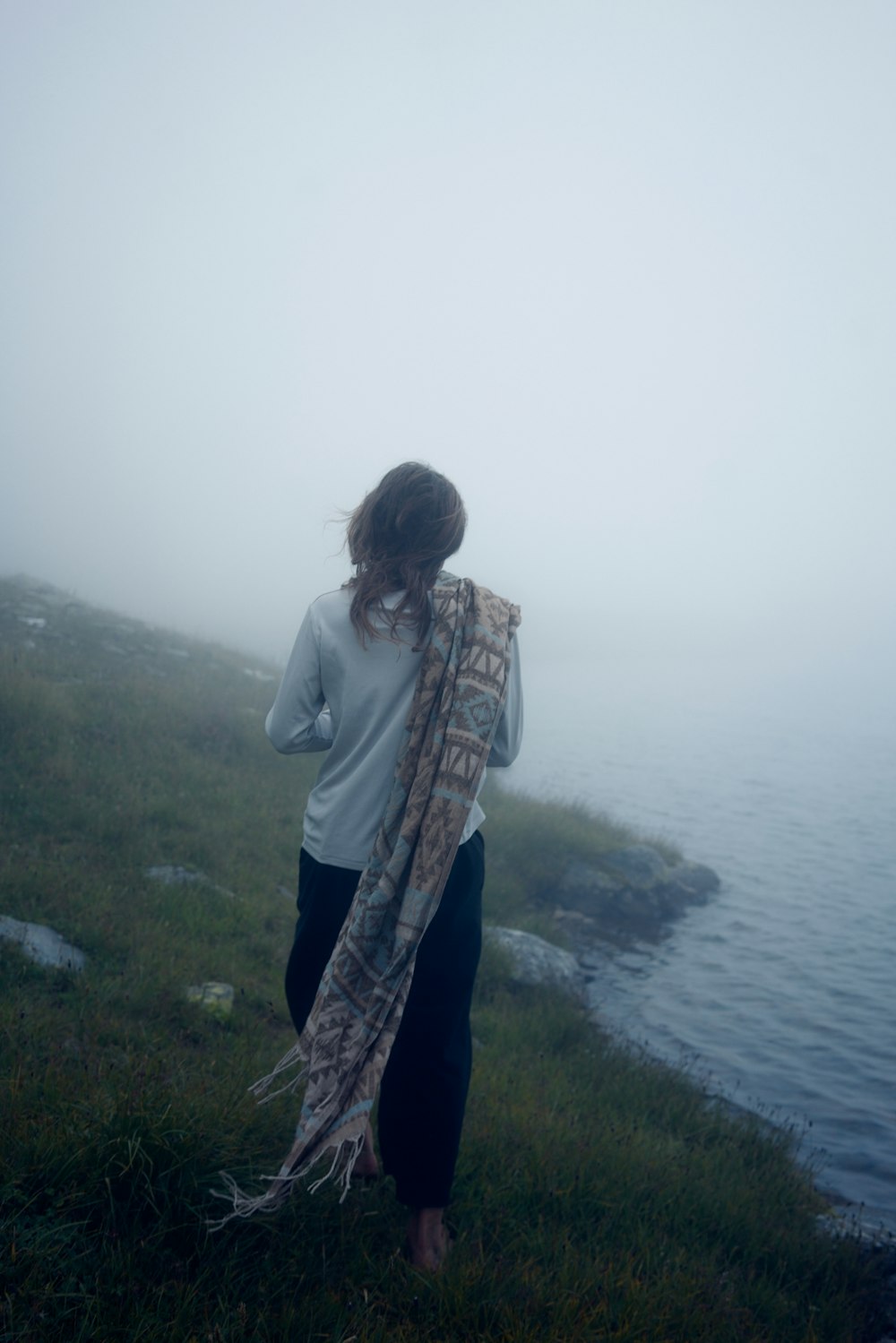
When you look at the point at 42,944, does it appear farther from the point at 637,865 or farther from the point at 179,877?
the point at 637,865

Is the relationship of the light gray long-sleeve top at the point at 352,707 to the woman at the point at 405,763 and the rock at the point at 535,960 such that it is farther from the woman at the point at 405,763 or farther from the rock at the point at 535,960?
the rock at the point at 535,960

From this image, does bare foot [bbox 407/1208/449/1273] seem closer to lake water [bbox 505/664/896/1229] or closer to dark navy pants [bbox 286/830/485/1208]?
dark navy pants [bbox 286/830/485/1208]

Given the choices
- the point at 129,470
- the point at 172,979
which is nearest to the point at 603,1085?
the point at 172,979

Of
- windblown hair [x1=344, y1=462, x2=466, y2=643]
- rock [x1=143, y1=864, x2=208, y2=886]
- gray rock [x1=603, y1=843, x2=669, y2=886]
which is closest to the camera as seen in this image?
windblown hair [x1=344, y1=462, x2=466, y2=643]

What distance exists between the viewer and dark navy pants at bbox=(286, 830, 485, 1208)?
270cm

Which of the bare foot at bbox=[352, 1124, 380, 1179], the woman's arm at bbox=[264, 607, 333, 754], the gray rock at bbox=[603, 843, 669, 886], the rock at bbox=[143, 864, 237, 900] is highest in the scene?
the woman's arm at bbox=[264, 607, 333, 754]

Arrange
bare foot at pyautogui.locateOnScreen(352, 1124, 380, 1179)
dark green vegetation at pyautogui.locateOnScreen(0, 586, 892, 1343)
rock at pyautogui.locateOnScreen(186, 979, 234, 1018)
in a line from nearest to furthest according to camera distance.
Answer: dark green vegetation at pyautogui.locateOnScreen(0, 586, 892, 1343), bare foot at pyautogui.locateOnScreen(352, 1124, 380, 1179), rock at pyautogui.locateOnScreen(186, 979, 234, 1018)

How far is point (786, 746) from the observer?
111 ft

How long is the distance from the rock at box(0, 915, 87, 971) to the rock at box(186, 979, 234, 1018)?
68 centimetres

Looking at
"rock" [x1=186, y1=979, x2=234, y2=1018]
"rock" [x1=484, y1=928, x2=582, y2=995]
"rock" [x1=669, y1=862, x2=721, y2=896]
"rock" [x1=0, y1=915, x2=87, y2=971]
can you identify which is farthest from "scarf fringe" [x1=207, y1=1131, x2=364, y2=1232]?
"rock" [x1=669, y1=862, x2=721, y2=896]

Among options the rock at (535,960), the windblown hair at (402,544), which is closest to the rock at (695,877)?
the rock at (535,960)

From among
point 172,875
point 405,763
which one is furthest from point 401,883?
point 172,875

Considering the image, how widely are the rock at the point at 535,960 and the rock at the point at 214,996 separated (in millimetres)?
3700

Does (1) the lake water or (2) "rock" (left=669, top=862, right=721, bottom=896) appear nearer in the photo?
(1) the lake water
